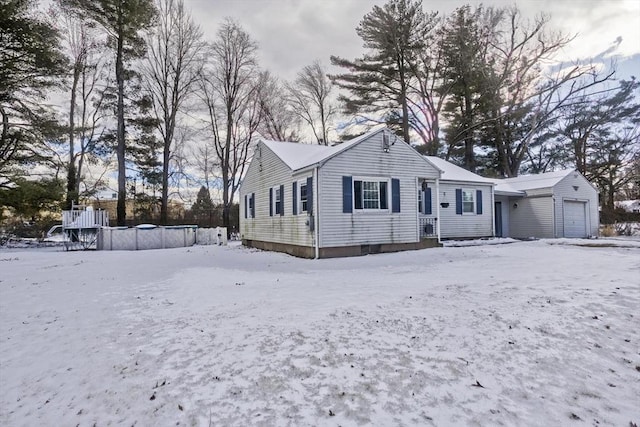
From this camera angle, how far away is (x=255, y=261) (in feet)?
34.6

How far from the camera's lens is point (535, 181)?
18.7 metres

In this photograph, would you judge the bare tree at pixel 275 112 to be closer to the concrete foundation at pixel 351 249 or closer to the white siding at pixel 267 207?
the white siding at pixel 267 207

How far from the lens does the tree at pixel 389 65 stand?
22172mm

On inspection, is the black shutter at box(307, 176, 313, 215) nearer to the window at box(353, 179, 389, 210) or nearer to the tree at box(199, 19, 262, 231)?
the window at box(353, 179, 389, 210)

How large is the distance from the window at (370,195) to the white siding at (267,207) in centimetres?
175

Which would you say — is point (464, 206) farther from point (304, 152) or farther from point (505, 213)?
point (304, 152)

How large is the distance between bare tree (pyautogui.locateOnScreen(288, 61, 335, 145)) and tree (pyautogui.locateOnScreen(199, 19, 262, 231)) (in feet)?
11.1

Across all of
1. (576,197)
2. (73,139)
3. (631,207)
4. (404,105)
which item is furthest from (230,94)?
(631,207)

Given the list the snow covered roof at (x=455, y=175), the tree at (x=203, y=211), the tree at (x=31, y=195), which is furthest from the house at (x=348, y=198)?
the tree at (x=203, y=211)

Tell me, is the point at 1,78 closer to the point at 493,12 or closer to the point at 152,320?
the point at 152,320

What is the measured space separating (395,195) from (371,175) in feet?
3.87

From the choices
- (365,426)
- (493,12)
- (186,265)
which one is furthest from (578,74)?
(365,426)

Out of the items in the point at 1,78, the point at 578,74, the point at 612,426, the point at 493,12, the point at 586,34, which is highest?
the point at 493,12

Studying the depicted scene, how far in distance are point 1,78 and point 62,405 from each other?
19.0m
